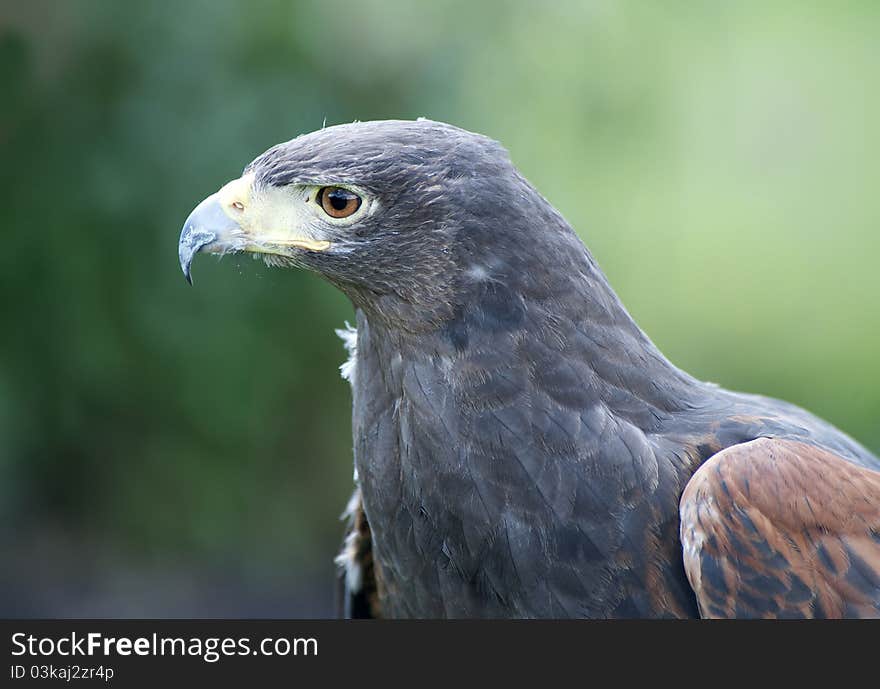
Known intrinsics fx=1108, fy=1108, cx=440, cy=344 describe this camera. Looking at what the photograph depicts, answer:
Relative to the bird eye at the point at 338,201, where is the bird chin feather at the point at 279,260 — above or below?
below

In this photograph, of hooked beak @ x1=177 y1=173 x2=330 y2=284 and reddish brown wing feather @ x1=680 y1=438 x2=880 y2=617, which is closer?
reddish brown wing feather @ x1=680 y1=438 x2=880 y2=617

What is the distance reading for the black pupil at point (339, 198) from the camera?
2.92m

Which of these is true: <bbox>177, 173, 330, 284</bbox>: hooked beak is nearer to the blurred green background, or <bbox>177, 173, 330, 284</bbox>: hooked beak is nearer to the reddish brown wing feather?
the reddish brown wing feather

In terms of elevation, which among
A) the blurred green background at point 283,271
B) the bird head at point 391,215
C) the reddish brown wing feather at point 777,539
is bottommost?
the reddish brown wing feather at point 777,539

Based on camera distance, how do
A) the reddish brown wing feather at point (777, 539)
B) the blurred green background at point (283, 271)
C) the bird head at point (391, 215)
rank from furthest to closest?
the blurred green background at point (283, 271), the bird head at point (391, 215), the reddish brown wing feather at point (777, 539)

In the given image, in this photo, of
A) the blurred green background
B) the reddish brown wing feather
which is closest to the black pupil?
the reddish brown wing feather

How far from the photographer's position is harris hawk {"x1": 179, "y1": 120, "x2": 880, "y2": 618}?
2861mm

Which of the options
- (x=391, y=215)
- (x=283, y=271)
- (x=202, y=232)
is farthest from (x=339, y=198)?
(x=283, y=271)

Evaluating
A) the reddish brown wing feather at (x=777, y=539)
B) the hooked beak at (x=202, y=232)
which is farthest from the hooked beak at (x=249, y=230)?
the reddish brown wing feather at (x=777, y=539)

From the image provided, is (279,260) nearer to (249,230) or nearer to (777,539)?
(249,230)

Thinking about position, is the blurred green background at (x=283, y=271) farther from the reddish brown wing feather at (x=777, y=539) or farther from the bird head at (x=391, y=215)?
the reddish brown wing feather at (x=777, y=539)

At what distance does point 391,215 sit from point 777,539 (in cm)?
130
